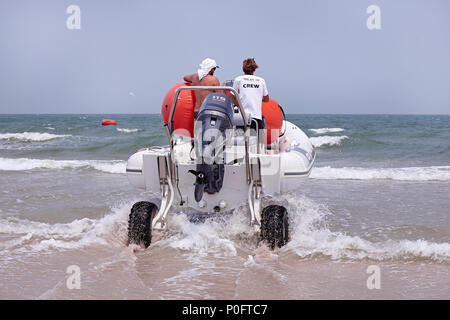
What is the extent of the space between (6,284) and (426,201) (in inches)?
213

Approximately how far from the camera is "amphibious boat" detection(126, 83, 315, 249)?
388 centimetres

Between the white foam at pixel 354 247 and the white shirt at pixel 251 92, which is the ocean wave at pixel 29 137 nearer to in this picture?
the white shirt at pixel 251 92

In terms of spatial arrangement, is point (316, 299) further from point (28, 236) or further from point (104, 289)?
point (28, 236)

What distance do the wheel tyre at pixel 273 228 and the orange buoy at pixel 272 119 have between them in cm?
114

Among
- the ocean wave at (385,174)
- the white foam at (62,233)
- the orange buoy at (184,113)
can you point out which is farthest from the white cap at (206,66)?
the ocean wave at (385,174)

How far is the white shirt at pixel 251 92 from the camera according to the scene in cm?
445

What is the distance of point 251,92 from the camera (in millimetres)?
4453

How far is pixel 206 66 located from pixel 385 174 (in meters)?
5.98

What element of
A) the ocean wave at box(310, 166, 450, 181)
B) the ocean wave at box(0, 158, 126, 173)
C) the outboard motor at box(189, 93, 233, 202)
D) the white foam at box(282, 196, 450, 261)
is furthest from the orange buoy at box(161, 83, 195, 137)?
the ocean wave at box(0, 158, 126, 173)

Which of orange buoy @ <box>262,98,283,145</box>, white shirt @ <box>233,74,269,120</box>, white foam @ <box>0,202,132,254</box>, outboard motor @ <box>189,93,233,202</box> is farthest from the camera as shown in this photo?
orange buoy @ <box>262,98,283,145</box>

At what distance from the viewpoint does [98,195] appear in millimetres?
7129

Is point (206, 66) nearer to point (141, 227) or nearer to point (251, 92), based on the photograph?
point (251, 92)

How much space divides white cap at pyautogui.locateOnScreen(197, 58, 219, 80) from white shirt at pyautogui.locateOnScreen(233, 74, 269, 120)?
290 mm

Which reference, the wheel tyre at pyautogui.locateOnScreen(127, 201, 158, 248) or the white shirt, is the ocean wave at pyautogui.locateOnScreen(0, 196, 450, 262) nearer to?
the wheel tyre at pyautogui.locateOnScreen(127, 201, 158, 248)
